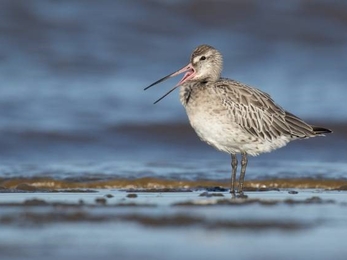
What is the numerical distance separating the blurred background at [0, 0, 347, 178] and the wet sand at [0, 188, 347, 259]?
9.98ft

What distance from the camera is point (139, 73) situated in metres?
16.4

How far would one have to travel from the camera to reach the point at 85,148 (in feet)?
42.8

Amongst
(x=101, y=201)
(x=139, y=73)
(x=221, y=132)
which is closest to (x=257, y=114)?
(x=221, y=132)

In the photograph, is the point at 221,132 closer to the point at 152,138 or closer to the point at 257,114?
Answer: the point at 257,114

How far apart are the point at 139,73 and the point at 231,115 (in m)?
6.13

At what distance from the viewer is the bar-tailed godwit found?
10312 millimetres

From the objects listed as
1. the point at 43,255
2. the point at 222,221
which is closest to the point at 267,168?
the point at 222,221

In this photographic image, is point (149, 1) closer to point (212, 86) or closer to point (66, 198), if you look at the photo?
point (212, 86)

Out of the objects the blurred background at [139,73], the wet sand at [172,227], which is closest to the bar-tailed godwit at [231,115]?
the wet sand at [172,227]

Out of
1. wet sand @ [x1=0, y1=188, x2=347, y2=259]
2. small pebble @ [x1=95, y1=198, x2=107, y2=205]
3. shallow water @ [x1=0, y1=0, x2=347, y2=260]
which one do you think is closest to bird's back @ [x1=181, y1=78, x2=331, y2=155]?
shallow water @ [x1=0, y1=0, x2=347, y2=260]

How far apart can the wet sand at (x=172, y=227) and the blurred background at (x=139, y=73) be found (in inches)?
120

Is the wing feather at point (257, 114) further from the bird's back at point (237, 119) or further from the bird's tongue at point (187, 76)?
the bird's tongue at point (187, 76)

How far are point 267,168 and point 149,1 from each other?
7286 mm

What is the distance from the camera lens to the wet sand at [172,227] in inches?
248
